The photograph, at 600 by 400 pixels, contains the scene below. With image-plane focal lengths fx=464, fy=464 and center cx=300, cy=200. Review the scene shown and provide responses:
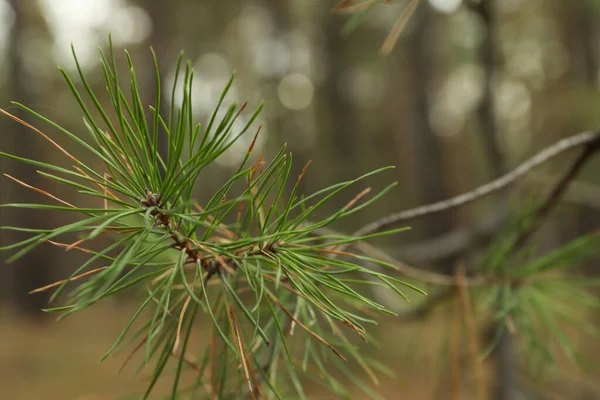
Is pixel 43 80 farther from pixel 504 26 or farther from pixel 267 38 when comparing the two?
pixel 504 26

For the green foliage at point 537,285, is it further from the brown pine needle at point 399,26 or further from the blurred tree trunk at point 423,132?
the blurred tree trunk at point 423,132

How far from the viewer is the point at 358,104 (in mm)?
9789

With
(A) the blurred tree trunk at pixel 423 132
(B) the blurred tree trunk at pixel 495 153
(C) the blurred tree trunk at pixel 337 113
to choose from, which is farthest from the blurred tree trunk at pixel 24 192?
(B) the blurred tree trunk at pixel 495 153

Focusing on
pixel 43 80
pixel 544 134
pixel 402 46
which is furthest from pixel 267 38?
pixel 544 134

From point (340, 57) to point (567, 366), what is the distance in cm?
536

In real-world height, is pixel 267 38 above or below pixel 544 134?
above

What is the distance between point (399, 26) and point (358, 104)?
9.54 metres

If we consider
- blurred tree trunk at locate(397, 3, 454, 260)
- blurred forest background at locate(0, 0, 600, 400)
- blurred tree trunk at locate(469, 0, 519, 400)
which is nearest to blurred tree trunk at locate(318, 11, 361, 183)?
blurred forest background at locate(0, 0, 600, 400)

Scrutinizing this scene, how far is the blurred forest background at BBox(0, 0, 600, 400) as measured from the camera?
314cm

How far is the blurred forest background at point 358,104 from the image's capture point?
10.3ft

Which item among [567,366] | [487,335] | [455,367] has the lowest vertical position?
[567,366]

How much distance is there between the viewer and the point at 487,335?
90 centimetres

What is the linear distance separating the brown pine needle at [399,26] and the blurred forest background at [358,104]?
0.31 metres

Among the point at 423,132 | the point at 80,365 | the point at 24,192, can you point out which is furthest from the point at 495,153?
the point at 24,192
